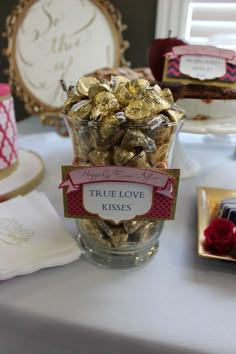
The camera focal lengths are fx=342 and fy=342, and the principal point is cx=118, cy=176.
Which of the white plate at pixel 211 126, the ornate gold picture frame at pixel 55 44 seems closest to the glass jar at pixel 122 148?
the white plate at pixel 211 126

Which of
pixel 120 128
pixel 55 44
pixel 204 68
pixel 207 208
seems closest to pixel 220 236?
pixel 207 208

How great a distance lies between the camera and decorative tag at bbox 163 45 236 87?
0.69 metres

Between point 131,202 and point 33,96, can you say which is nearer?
point 131,202

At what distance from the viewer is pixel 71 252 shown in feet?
1.65

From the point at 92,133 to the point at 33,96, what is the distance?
0.69m

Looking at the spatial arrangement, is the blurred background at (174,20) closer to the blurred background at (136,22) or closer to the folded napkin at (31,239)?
the blurred background at (136,22)

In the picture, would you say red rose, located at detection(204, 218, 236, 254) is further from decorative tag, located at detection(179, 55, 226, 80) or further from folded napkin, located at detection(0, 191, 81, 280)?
decorative tag, located at detection(179, 55, 226, 80)

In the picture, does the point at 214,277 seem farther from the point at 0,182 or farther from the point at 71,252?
the point at 0,182

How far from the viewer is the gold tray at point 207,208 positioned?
1.62 feet

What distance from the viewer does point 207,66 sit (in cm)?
69

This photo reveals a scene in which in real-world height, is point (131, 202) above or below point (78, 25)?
below

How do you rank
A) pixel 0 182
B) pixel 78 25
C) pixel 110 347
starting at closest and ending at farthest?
pixel 110 347
pixel 0 182
pixel 78 25

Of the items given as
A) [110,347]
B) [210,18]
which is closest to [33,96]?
[210,18]

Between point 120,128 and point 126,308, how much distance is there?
226 mm
